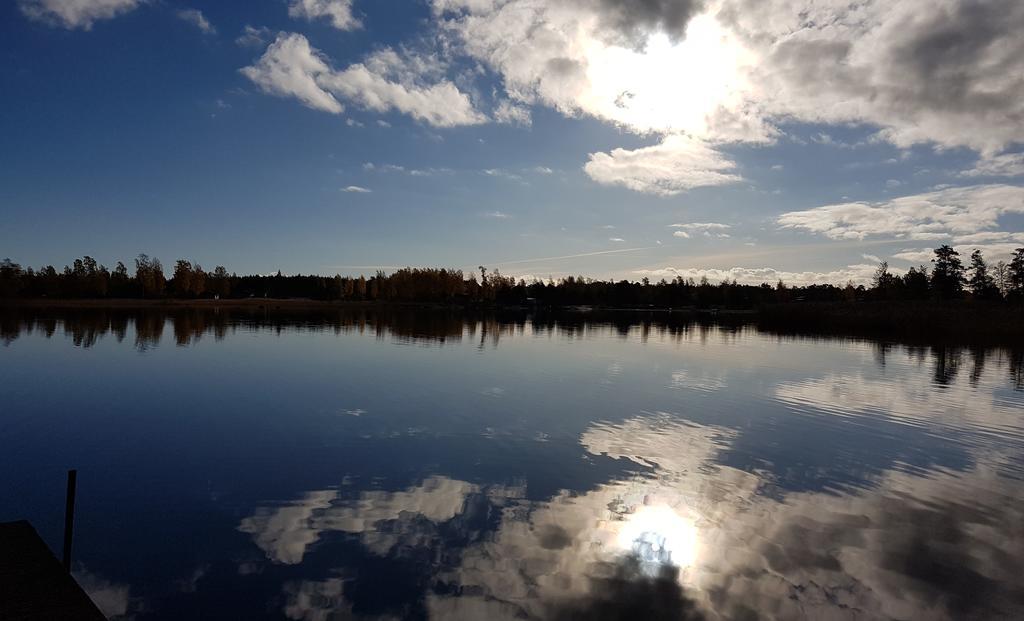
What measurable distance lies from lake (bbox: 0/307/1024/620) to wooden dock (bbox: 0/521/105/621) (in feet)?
2.96

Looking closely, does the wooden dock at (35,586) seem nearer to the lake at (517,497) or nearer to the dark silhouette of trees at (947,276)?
the lake at (517,497)

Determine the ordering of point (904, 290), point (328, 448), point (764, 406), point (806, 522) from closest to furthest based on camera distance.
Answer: point (806, 522)
point (328, 448)
point (764, 406)
point (904, 290)

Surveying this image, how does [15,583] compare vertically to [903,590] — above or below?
above

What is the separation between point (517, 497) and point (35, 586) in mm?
10973

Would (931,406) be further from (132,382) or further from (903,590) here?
(132,382)

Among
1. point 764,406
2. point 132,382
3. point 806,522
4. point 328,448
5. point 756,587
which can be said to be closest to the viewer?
point 756,587

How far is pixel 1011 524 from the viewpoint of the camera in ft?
50.6

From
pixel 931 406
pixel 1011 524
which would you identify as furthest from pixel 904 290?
pixel 1011 524

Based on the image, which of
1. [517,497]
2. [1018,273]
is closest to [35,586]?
[517,497]

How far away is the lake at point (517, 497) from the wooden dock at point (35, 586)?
0.90m

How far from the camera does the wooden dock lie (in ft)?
30.0

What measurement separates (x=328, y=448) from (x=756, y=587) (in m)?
15.6

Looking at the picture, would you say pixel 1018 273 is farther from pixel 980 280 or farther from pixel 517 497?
pixel 517 497

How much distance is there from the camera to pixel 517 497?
16.5 meters
